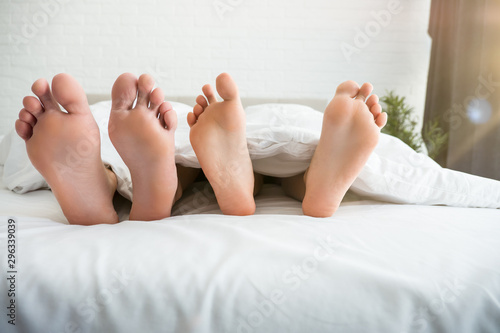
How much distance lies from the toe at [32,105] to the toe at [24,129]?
2 centimetres

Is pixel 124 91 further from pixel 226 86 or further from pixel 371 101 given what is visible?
pixel 371 101

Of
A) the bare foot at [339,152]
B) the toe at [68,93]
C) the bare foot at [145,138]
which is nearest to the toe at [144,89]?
the bare foot at [145,138]

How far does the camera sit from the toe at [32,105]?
68 cm

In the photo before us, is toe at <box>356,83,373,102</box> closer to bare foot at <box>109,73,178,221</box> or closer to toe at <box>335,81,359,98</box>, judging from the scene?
toe at <box>335,81,359,98</box>

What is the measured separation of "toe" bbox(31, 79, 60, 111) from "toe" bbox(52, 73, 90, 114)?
0.02m

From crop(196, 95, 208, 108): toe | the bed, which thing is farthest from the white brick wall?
the bed

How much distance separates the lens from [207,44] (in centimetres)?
245

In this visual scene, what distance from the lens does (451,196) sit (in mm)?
864

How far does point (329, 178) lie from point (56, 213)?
1.83ft

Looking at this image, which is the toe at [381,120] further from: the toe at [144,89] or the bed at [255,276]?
the toe at [144,89]

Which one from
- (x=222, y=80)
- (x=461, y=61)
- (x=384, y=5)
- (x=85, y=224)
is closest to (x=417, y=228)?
(x=222, y=80)

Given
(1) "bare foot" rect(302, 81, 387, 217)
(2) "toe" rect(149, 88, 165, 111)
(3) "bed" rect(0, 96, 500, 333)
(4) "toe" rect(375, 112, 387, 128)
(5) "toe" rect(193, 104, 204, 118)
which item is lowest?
(3) "bed" rect(0, 96, 500, 333)

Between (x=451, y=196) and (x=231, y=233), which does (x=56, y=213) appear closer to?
(x=231, y=233)

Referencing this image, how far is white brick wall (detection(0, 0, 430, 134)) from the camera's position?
240 cm
